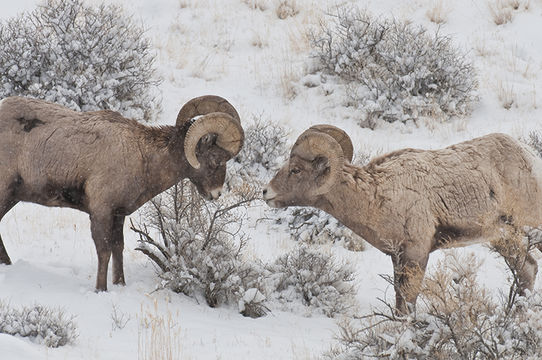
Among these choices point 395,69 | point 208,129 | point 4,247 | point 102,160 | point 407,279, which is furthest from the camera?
point 395,69

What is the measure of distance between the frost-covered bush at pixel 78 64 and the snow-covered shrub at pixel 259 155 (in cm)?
221

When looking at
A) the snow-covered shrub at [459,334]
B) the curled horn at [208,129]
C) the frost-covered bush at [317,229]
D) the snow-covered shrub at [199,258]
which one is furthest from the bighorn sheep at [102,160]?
the snow-covered shrub at [459,334]

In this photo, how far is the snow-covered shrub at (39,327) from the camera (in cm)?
651

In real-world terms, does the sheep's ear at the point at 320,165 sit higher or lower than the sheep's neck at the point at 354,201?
higher

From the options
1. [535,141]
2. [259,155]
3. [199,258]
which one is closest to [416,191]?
[199,258]

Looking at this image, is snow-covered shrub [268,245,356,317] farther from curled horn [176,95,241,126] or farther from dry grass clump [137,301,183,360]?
dry grass clump [137,301,183,360]

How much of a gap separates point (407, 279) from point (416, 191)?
0.91m

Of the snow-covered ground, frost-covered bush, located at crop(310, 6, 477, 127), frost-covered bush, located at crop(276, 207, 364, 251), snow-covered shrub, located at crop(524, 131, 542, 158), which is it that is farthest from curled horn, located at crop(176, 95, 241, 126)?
frost-covered bush, located at crop(310, 6, 477, 127)

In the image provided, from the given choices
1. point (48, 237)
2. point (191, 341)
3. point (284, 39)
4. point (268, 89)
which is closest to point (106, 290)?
point (191, 341)

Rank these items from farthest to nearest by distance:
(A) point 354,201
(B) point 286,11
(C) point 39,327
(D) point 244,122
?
(B) point 286,11 → (D) point 244,122 → (A) point 354,201 → (C) point 39,327

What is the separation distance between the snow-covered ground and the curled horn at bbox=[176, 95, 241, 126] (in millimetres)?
1763

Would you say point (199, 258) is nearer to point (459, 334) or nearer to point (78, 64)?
point (459, 334)

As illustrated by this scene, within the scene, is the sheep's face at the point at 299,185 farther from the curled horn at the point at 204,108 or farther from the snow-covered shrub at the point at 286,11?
the snow-covered shrub at the point at 286,11

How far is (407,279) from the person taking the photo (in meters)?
8.00
